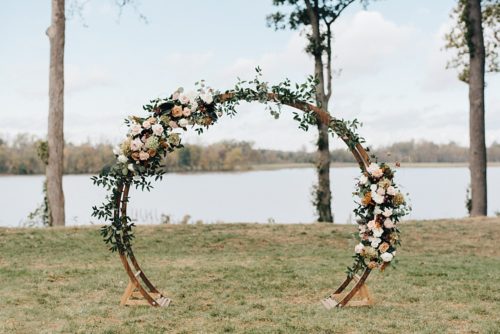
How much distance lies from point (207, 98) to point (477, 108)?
11019 millimetres

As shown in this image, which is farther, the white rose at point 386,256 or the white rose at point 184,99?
the white rose at point 184,99

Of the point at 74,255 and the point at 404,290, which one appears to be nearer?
the point at 404,290

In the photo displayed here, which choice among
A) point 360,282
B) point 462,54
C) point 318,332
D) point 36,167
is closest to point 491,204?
point 462,54

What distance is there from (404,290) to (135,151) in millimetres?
3818

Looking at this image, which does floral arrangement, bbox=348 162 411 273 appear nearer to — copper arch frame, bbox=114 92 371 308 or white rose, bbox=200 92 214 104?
copper arch frame, bbox=114 92 371 308

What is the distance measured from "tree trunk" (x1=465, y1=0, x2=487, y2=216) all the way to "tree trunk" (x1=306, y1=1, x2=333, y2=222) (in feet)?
12.5

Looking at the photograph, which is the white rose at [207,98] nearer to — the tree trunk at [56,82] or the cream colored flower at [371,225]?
the cream colored flower at [371,225]

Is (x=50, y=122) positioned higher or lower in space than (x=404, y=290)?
higher

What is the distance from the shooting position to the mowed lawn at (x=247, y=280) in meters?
6.30

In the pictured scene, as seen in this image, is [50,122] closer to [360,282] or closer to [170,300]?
[170,300]

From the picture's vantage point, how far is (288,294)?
7.67 metres

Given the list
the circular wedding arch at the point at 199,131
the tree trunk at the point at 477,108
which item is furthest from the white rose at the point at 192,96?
the tree trunk at the point at 477,108

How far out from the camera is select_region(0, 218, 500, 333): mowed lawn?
6.30 m

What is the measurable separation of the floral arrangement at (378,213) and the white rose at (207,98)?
6.24ft
